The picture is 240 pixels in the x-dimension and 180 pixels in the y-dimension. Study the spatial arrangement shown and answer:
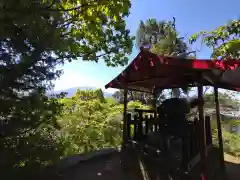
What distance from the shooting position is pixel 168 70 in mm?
4762

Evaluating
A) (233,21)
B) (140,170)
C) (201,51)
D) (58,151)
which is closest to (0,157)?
(58,151)

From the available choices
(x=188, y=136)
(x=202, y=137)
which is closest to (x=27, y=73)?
(x=188, y=136)

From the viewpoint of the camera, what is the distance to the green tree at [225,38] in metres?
5.46

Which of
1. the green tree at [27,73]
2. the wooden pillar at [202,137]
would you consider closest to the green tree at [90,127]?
the green tree at [27,73]

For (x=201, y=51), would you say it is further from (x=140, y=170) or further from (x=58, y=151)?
(x=58, y=151)

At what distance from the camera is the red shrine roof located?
3832 mm

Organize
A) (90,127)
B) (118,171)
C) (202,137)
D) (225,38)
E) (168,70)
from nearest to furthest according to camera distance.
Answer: (202,137), (168,70), (118,171), (225,38), (90,127)

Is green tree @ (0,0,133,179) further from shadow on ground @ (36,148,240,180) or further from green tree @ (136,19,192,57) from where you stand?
green tree @ (136,19,192,57)

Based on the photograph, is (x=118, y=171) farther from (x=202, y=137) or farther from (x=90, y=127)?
(x=90, y=127)

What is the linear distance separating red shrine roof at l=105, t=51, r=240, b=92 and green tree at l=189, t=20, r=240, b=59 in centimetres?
90

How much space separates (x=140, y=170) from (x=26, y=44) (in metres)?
3.56

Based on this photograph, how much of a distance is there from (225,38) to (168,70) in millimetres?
2605

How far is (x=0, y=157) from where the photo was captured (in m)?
3.20

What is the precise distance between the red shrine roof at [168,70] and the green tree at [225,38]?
90 cm
